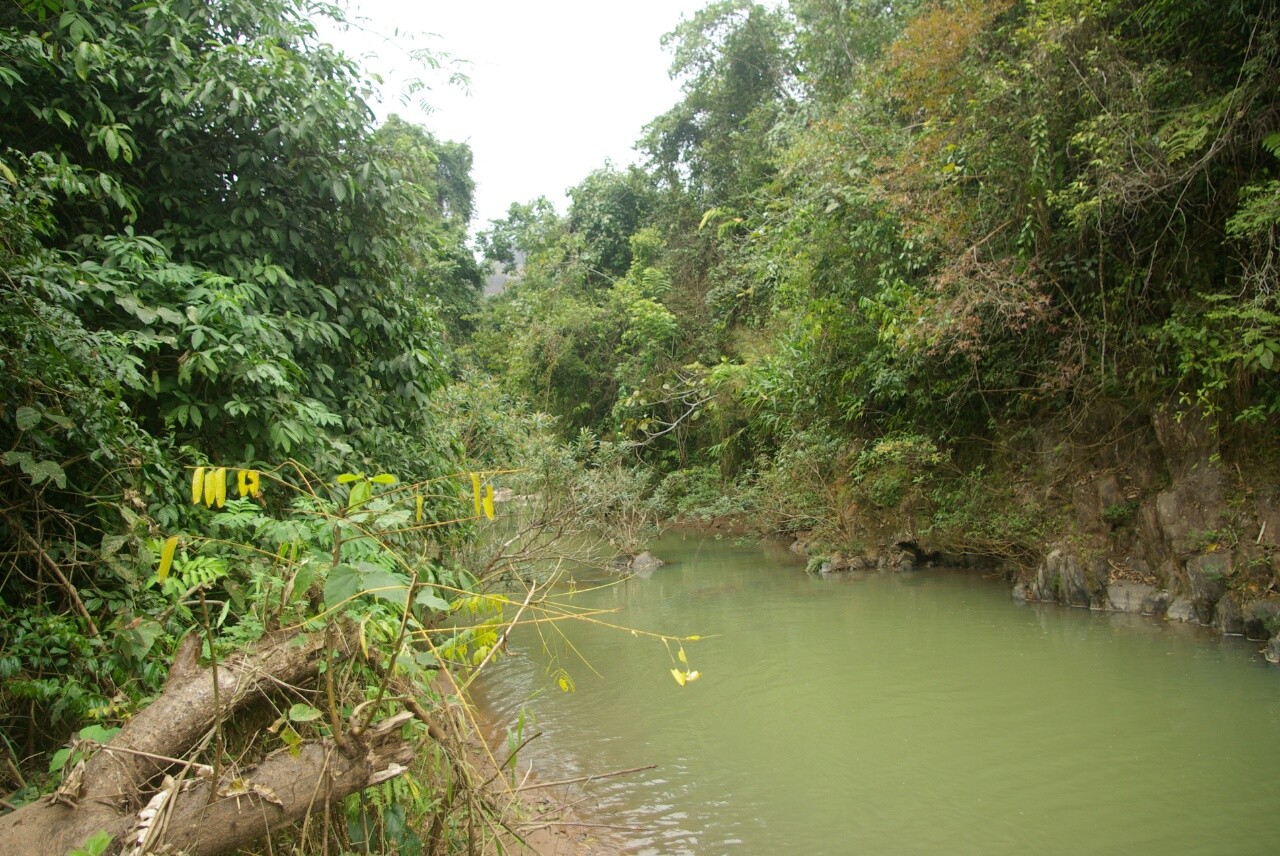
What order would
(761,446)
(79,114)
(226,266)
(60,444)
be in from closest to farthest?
(60,444) < (79,114) < (226,266) < (761,446)

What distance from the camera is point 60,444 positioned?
2980 millimetres

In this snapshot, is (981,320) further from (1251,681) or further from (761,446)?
(761,446)

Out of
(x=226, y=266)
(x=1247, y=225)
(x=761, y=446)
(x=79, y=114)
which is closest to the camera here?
(x=79, y=114)

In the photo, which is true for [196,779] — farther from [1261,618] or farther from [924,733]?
[1261,618]

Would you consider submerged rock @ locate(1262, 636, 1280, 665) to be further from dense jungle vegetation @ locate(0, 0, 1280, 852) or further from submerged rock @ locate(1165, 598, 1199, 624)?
dense jungle vegetation @ locate(0, 0, 1280, 852)

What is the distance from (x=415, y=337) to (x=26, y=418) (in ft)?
9.19

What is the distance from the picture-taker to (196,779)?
2021 mm

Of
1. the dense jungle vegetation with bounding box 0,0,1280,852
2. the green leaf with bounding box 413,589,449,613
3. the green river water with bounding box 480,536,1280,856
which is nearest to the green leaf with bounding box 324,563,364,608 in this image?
the dense jungle vegetation with bounding box 0,0,1280,852

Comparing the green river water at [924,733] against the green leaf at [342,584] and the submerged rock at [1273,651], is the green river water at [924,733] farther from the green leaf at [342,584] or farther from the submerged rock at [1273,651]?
the green leaf at [342,584]

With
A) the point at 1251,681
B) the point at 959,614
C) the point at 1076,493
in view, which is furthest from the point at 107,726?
the point at 1076,493

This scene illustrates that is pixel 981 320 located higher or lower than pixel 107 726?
higher

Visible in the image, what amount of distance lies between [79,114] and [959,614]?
793 centimetres

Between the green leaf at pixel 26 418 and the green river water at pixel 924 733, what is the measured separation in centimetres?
237

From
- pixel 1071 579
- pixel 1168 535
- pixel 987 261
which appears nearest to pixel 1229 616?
pixel 1168 535
